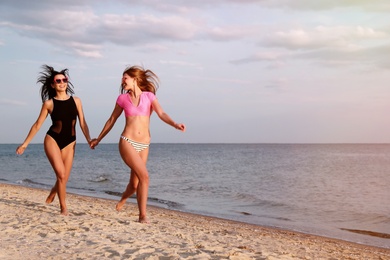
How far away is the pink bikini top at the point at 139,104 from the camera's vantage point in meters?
7.04

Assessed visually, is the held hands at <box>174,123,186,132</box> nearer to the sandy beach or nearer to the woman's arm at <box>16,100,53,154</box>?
the sandy beach

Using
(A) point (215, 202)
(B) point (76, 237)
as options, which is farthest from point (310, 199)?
(B) point (76, 237)

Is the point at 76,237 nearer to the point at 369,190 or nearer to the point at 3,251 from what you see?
the point at 3,251

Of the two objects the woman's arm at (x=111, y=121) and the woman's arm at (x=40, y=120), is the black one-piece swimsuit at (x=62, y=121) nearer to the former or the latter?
the woman's arm at (x=40, y=120)

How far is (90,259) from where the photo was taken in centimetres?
529

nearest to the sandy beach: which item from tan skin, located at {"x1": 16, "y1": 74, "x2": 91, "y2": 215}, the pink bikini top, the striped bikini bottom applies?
tan skin, located at {"x1": 16, "y1": 74, "x2": 91, "y2": 215}

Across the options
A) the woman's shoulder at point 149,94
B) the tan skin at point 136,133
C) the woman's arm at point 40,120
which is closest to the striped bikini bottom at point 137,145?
the tan skin at point 136,133

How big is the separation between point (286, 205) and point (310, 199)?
282 cm

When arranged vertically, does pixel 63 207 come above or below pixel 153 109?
below

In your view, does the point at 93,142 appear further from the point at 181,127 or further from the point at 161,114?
the point at 181,127

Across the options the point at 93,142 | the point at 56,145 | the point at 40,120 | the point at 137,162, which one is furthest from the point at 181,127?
the point at 40,120

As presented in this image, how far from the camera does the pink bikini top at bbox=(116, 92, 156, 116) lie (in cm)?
704

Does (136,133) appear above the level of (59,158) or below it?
above

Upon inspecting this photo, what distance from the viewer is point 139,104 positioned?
7078 millimetres
